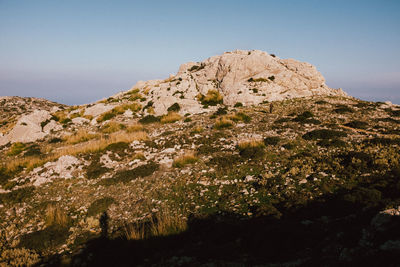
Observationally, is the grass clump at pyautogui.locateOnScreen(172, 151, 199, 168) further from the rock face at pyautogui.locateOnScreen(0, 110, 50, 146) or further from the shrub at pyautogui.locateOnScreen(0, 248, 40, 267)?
the rock face at pyautogui.locateOnScreen(0, 110, 50, 146)

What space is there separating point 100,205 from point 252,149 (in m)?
9.43

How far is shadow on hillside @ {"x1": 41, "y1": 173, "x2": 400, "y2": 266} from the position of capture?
4258 millimetres

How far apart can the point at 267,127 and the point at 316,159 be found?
7912 mm

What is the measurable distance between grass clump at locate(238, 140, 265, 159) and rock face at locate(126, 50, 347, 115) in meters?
16.1

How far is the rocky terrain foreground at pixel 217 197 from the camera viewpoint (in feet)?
18.5

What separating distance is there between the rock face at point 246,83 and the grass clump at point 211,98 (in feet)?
2.36

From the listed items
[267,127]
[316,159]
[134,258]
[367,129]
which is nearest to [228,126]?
[267,127]

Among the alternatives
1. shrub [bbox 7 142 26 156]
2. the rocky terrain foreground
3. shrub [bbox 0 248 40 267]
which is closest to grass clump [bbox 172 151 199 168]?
the rocky terrain foreground

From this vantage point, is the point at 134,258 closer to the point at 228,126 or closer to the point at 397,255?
the point at 397,255

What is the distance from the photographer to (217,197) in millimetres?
9648

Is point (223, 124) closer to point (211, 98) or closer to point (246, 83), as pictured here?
point (211, 98)

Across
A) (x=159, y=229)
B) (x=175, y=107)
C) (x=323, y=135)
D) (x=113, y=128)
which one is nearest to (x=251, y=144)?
(x=323, y=135)

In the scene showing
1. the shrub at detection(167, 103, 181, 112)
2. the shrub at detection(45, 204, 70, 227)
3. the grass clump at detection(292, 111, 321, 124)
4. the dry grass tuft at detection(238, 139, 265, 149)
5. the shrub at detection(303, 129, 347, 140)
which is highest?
the shrub at detection(167, 103, 181, 112)

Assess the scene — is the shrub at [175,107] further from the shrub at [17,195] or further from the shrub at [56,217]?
the shrub at [56,217]
